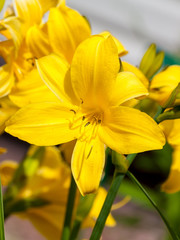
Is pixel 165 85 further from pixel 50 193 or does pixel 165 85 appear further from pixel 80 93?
pixel 50 193

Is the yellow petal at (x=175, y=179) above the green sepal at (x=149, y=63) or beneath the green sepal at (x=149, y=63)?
beneath

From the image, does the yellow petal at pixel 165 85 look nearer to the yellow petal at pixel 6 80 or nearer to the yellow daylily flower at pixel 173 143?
the yellow daylily flower at pixel 173 143

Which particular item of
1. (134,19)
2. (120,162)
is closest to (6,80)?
(120,162)

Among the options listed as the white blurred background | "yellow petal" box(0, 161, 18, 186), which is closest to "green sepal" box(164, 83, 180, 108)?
"yellow petal" box(0, 161, 18, 186)

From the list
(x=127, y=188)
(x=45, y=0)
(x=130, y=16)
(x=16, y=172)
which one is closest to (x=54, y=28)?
(x=45, y=0)

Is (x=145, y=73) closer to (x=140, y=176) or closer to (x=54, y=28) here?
(x=54, y=28)

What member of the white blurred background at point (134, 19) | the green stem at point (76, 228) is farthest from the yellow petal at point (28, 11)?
the white blurred background at point (134, 19)
